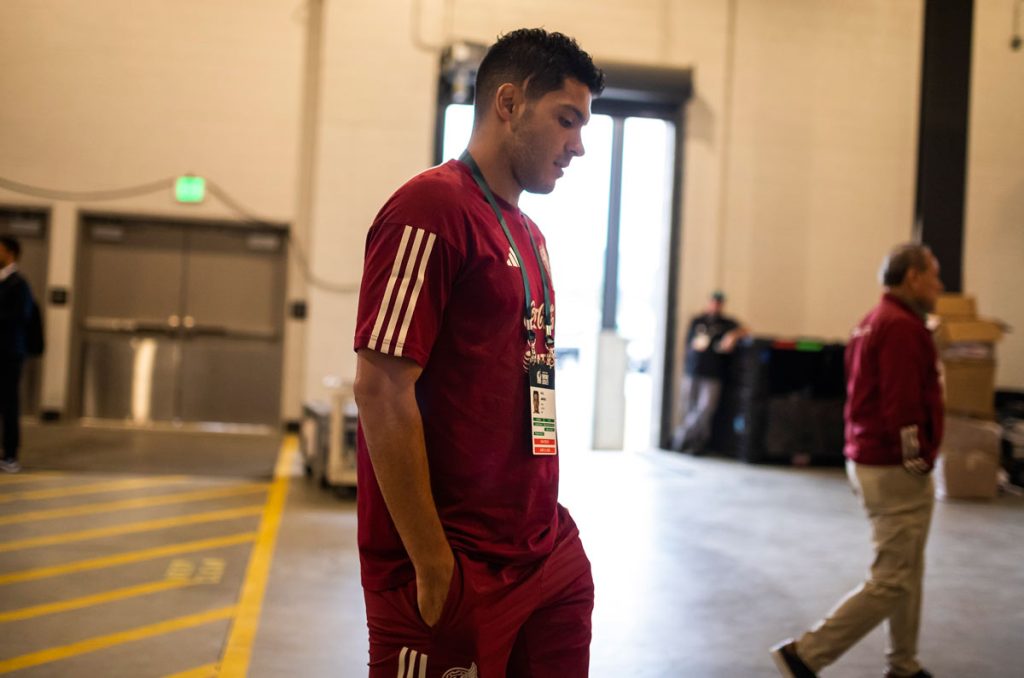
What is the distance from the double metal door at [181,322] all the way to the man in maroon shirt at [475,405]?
978cm

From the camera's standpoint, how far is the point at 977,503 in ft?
27.8

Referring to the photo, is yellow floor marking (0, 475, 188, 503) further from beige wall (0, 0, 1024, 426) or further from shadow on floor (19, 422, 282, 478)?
beige wall (0, 0, 1024, 426)

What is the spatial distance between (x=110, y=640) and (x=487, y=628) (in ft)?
9.41

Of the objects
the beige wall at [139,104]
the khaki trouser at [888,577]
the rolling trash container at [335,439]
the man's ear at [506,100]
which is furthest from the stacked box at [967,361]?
the man's ear at [506,100]

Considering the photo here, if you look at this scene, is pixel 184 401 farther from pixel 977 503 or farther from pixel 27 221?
pixel 977 503

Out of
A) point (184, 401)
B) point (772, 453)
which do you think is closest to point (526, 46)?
point (772, 453)

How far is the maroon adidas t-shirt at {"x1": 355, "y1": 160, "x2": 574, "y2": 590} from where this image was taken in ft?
5.01

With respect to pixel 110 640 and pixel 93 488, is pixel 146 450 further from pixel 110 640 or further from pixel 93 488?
pixel 110 640

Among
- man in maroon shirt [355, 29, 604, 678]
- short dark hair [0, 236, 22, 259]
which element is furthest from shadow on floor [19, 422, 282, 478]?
man in maroon shirt [355, 29, 604, 678]

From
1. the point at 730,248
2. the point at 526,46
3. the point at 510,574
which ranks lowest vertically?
the point at 510,574

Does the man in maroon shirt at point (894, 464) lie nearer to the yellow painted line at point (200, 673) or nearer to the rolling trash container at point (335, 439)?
the yellow painted line at point (200, 673)

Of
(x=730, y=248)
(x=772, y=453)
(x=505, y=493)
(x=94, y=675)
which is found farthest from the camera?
(x=730, y=248)

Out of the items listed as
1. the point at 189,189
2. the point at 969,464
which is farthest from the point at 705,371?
the point at 189,189

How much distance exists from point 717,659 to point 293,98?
29.0 feet
